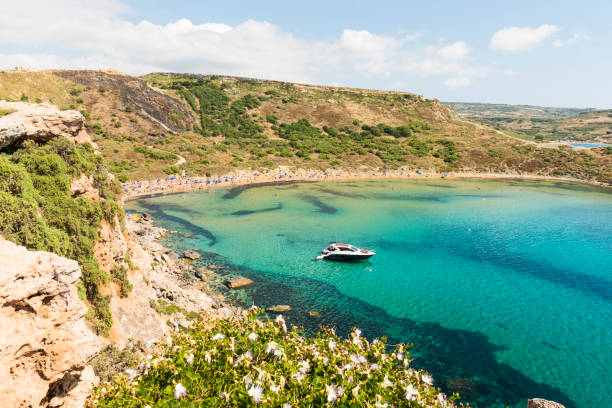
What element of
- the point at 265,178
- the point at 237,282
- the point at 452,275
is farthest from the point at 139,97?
the point at 452,275

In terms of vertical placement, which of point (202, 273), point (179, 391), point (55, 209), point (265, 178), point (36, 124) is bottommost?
point (202, 273)

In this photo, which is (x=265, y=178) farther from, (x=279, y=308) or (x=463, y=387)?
(x=463, y=387)

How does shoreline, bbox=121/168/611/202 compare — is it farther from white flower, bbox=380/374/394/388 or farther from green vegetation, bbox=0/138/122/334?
white flower, bbox=380/374/394/388

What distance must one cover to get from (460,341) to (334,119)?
12956 cm

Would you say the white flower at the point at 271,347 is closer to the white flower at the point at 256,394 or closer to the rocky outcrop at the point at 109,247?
the white flower at the point at 256,394

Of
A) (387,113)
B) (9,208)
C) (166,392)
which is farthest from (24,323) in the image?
(387,113)

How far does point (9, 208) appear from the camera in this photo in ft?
40.0

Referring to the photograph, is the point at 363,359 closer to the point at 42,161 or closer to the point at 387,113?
the point at 42,161

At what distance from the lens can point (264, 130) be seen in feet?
423

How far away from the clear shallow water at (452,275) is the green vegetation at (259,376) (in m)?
14.2

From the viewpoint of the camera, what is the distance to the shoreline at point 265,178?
74.9m

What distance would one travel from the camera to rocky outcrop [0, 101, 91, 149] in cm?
1551

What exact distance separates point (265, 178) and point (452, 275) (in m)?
67.9

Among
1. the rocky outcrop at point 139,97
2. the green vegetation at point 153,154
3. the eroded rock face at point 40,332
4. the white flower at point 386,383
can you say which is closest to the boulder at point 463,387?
the white flower at point 386,383
